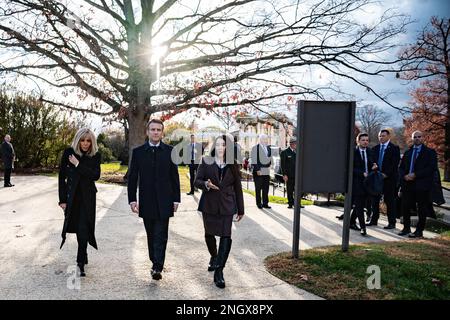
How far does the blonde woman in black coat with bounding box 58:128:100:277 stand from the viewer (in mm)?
5004

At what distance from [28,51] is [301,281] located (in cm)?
1295

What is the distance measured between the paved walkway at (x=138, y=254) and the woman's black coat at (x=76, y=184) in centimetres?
63

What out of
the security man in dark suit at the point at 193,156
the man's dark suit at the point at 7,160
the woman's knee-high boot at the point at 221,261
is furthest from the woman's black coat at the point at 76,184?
the man's dark suit at the point at 7,160

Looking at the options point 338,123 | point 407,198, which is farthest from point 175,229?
point 407,198

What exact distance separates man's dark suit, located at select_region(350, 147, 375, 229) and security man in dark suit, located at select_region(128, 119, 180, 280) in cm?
441

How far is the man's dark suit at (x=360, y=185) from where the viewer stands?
782 cm

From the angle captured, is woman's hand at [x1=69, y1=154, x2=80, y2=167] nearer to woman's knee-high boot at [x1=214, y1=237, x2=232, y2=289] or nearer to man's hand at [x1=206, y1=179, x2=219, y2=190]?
man's hand at [x1=206, y1=179, x2=219, y2=190]

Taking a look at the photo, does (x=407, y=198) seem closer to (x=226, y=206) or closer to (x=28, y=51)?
(x=226, y=206)

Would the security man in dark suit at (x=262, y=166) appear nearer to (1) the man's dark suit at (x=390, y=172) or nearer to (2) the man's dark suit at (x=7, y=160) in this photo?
(1) the man's dark suit at (x=390, y=172)

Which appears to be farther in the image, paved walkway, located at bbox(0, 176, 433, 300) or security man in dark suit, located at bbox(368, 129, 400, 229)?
security man in dark suit, located at bbox(368, 129, 400, 229)

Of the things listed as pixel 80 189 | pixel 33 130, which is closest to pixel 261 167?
pixel 80 189

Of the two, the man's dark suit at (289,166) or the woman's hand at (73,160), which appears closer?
the woman's hand at (73,160)

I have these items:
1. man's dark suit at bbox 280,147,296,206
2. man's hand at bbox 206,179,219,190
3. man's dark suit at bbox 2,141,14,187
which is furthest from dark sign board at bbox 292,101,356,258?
man's dark suit at bbox 2,141,14,187

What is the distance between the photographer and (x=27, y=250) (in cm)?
600
